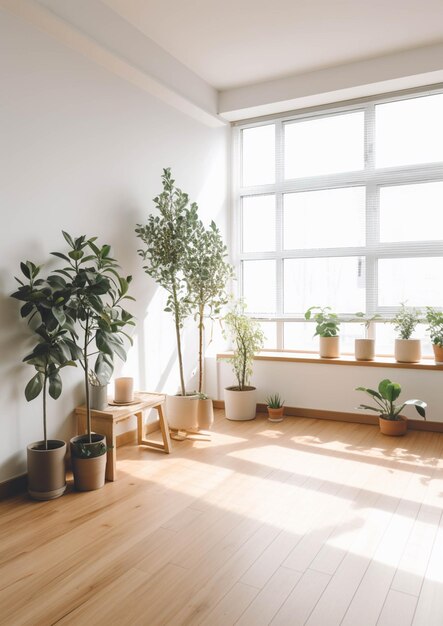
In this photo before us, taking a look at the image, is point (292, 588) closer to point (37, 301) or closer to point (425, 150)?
point (37, 301)

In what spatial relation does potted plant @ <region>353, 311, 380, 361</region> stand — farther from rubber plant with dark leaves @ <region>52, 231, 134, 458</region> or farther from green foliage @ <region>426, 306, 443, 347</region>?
rubber plant with dark leaves @ <region>52, 231, 134, 458</region>

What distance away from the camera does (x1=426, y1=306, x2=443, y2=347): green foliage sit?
14.3 ft

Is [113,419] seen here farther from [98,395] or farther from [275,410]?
[275,410]

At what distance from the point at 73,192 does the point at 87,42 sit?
0.98 meters

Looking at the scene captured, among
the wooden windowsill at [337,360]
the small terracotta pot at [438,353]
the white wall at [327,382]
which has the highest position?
the small terracotta pot at [438,353]

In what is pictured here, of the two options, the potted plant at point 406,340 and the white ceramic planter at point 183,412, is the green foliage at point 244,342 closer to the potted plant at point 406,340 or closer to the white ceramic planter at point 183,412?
the white ceramic planter at point 183,412

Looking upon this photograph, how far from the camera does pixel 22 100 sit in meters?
3.09

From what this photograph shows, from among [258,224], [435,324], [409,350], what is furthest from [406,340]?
[258,224]

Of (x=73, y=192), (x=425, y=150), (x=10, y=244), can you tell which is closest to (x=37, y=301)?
(x=10, y=244)

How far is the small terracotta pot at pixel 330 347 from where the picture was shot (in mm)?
4836

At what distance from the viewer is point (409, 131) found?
15.6 ft

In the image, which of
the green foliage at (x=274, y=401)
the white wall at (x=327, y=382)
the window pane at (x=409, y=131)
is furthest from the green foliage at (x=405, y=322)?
the window pane at (x=409, y=131)

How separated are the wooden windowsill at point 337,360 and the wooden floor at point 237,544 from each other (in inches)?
33.1

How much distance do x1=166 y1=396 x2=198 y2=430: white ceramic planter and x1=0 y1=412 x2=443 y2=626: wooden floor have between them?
13.7 inches
